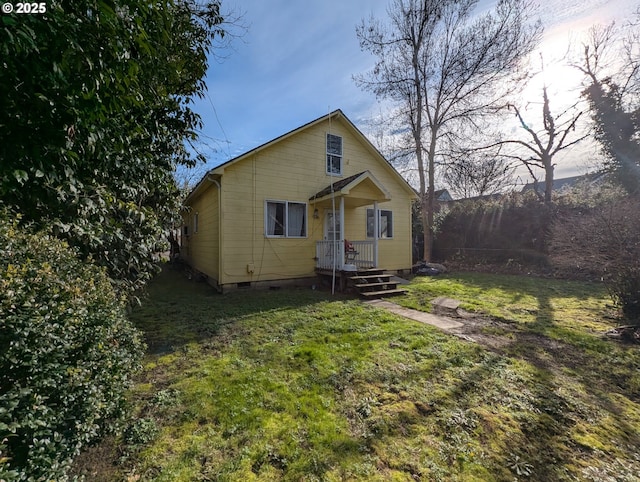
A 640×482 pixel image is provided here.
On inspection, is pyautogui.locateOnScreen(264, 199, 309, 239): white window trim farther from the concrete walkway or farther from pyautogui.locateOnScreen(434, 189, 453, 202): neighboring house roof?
pyautogui.locateOnScreen(434, 189, 453, 202): neighboring house roof

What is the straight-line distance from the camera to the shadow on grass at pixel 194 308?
15.5 ft

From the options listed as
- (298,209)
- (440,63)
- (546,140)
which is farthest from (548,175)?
(298,209)

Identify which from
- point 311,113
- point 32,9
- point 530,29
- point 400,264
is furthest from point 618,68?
point 32,9

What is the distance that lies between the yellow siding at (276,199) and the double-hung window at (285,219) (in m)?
0.15

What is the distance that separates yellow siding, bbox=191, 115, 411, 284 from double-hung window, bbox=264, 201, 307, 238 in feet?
0.50

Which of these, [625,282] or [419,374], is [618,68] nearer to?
[625,282]

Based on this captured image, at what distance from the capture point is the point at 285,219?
9.40 meters

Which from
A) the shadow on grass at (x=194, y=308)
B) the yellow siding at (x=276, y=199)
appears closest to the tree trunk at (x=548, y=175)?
the yellow siding at (x=276, y=199)

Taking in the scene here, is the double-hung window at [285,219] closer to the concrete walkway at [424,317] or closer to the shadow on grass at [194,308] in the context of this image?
the shadow on grass at [194,308]

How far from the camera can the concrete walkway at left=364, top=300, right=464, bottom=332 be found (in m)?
5.15

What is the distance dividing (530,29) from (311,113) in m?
11.7

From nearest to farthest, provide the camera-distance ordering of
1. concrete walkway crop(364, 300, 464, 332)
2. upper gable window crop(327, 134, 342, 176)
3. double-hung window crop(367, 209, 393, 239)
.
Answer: concrete walkway crop(364, 300, 464, 332) → upper gable window crop(327, 134, 342, 176) → double-hung window crop(367, 209, 393, 239)

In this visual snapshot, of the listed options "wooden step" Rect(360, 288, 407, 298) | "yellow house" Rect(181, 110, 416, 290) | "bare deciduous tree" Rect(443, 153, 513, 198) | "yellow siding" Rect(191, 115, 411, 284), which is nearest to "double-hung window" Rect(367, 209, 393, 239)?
"yellow house" Rect(181, 110, 416, 290)

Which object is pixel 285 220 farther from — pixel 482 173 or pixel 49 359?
pixel 482 173
